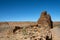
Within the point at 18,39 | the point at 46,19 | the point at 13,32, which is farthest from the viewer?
the point at 46,19

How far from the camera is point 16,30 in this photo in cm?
579

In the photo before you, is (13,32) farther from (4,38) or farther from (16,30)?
(4,38)

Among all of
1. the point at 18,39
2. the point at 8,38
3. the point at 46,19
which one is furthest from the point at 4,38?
the point at 46,19

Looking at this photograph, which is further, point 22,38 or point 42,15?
point 42,15

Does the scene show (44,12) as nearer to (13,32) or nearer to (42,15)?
(42,15)

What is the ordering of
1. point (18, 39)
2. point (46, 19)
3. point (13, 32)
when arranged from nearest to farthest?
point (18, 39) < point (13, 32) < point (46, 19)

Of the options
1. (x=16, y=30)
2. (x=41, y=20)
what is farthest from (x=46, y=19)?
(x=16, y=30)

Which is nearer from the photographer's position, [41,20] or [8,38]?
[8,38]

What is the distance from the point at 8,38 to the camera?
4848 millimetres

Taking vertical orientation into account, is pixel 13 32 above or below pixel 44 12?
below

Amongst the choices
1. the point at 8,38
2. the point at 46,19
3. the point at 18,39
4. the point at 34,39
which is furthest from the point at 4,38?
the point at 46,19

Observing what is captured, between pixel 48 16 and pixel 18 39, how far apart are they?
28.3 m

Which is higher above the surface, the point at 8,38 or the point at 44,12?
the point at 44,12

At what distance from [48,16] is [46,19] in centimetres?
123
